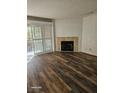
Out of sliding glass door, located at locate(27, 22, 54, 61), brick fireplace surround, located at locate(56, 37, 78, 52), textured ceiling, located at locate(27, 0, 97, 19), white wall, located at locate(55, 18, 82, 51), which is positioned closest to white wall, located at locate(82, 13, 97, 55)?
white wall, located at locate(55, 18, 82, 51)

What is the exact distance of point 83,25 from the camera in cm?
866

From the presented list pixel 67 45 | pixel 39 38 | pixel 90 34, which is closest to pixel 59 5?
pixel 90 34

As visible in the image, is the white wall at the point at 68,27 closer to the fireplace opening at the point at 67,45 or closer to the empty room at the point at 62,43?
the empty room at the point at 62,43

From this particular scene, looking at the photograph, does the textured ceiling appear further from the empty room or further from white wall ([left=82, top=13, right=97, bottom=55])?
white wall ([left=82, top=13, right=97, bottom=55])

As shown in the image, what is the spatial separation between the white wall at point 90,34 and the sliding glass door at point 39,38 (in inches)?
88.8

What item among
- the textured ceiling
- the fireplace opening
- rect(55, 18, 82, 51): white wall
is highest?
the textured ceiling

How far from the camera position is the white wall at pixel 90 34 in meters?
7.35

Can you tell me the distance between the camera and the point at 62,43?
9414 mm

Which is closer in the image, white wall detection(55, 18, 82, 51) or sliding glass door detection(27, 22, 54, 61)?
sliding glass door detection(27, 22, 54, 61)

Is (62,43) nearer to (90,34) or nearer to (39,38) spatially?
(39,38)

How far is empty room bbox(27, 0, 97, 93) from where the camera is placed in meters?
4.27

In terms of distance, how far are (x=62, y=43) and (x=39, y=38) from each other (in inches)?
71.3
